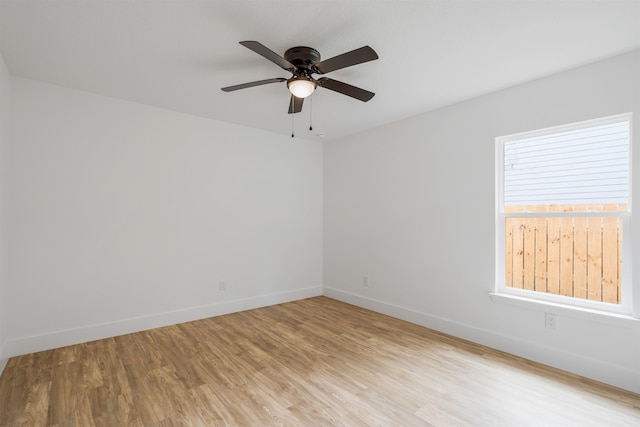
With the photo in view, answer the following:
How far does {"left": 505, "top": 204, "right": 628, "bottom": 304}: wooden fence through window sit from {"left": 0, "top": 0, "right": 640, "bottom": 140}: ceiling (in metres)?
1.33

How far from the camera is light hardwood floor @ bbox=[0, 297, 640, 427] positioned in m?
1.93

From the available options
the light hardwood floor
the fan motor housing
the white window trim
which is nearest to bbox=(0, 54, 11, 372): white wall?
the light hardwood floor

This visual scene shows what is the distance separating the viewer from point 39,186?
9.41 ft

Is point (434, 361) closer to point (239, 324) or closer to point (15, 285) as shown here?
point (239, 324)

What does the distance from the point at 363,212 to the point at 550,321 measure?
2.48 metres

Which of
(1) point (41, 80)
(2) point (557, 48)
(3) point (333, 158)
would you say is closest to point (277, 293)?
(3) point (333, 158)

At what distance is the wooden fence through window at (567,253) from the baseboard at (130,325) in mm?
3127

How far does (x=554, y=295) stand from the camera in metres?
2.72

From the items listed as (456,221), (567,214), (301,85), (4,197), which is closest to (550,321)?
(567,214)

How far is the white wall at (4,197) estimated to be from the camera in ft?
8.11

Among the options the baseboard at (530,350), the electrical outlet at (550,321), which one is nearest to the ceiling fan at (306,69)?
the electrical outlet at (550,321)

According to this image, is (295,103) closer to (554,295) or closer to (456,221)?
(456,221)

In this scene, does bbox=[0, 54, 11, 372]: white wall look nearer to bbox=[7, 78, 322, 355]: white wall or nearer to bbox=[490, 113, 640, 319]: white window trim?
bbox=[7, 78, 322, 355]: white wall

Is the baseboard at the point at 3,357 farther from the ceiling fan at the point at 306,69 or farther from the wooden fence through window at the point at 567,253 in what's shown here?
the wooden fence through window at the point at 567,253
